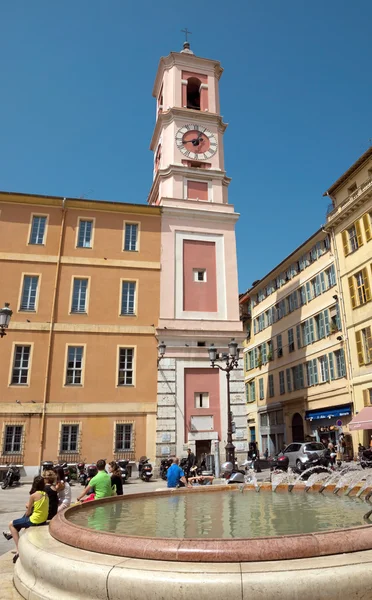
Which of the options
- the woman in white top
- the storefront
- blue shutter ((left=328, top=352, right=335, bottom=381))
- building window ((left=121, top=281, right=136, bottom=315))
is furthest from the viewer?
blue shutter ((left=328, top=352, right=335, bottom=381))

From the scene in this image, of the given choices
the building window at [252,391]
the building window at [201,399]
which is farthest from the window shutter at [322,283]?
the building window at [252,391]

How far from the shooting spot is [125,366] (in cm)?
2402

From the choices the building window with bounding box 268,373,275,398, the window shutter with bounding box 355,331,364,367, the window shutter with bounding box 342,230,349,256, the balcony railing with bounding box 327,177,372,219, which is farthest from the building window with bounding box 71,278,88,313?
the building window with bounding box 268,373,275,398

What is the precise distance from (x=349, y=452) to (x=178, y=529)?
22789mm

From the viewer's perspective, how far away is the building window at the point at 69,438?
2212cm

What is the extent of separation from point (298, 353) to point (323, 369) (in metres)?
3.76

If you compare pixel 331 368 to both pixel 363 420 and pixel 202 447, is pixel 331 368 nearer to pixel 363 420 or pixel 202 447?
pixel 363 420

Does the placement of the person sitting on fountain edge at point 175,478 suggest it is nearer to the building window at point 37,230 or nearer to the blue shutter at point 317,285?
the building window at point 37,230

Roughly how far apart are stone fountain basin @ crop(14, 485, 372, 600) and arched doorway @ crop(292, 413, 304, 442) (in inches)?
1215

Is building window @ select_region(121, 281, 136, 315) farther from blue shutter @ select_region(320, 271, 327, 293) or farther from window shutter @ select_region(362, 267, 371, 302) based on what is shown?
blue shutter @ select_region(320, 271, 327, 293)

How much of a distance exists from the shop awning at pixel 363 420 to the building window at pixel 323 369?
220 inches

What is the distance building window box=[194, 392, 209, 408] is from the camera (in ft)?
79.1

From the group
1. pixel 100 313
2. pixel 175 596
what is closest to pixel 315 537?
pixel 175 596

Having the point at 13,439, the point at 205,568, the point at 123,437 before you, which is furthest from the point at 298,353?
the point at 205,568
